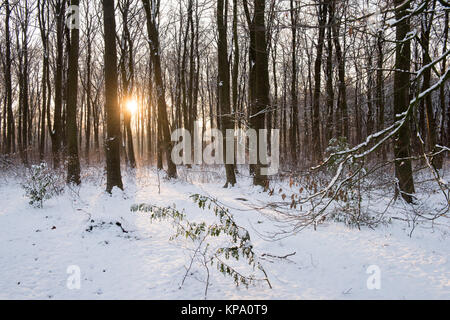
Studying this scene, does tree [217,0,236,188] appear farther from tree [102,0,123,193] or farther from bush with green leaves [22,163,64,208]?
bush with green leaves [22,163,64,208]

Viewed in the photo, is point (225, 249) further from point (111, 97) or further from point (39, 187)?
point (111, 97)

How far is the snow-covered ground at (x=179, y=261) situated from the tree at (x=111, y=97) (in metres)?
2.10

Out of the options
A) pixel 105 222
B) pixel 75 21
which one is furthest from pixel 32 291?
pixel 75 21

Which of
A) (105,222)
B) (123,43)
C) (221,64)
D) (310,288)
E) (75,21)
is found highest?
(123,43)

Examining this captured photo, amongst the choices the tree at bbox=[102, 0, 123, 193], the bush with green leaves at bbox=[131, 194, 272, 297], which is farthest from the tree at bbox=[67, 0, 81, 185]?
the bush with green leaves at bbox=[131, 194, 272, 297]

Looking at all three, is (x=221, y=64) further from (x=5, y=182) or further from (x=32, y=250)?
(x=5, y=182)

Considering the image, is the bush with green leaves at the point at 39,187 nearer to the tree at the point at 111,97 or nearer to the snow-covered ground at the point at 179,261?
the snow-covered ground at the point at 179,261

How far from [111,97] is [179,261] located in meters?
5.54

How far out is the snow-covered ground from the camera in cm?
274

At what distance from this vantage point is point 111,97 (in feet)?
24.0

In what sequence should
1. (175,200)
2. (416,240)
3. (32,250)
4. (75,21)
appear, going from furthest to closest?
(75,21) → (175,200) → (416,240) → (32,250)

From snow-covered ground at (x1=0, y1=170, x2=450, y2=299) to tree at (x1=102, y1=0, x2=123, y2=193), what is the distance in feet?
6.88

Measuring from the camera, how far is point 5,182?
9977mm

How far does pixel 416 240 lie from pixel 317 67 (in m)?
11.0
